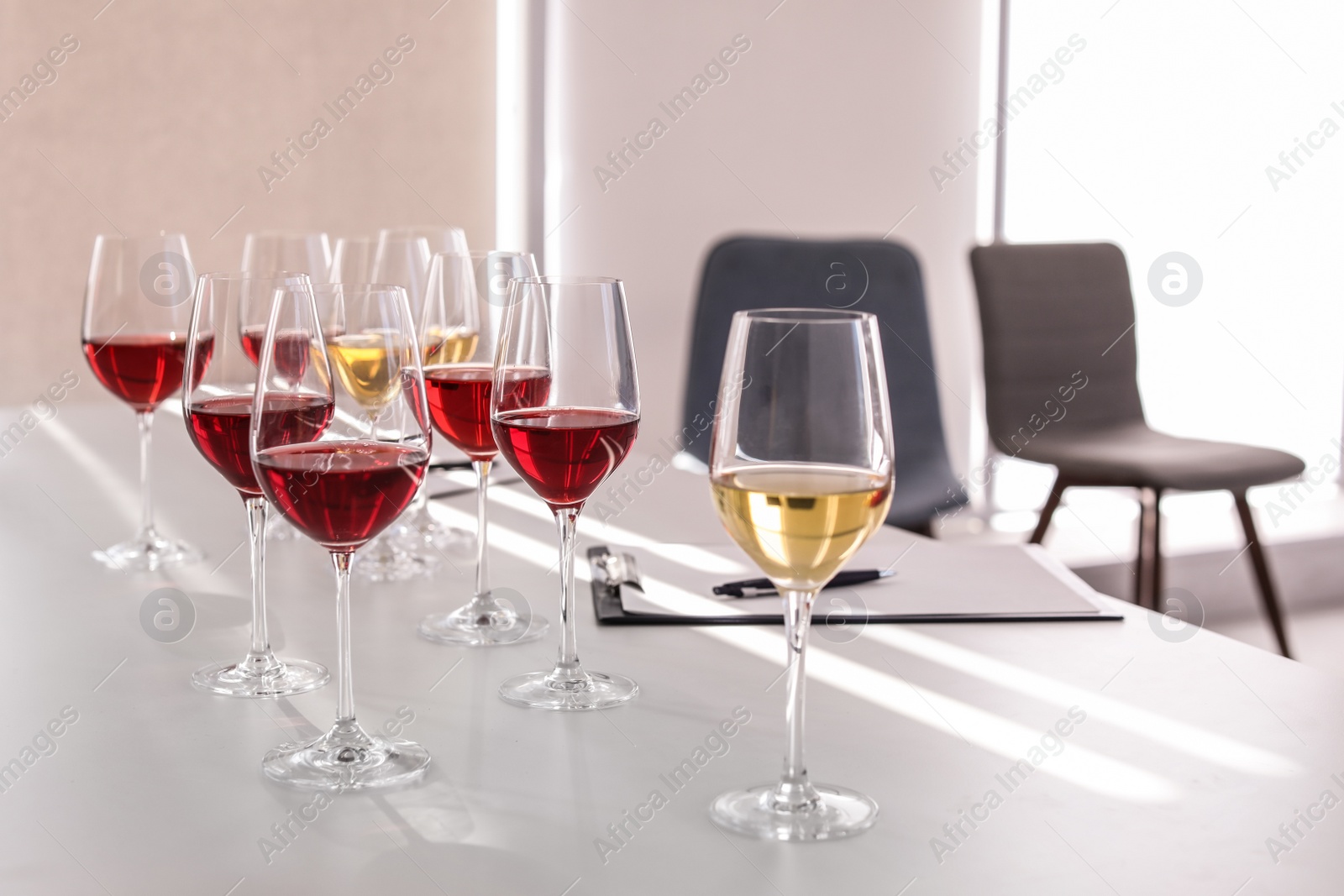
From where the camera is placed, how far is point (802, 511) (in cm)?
60

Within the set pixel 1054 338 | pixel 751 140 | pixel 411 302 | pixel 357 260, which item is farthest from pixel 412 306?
pixel 751 140

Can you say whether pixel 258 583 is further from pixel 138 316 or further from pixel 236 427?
pixel 138 316

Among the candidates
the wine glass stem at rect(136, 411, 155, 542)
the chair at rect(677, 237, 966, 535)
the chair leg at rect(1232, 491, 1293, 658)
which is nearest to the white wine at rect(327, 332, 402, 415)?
the wine glass stem at rect(136, 411, 155, 542)

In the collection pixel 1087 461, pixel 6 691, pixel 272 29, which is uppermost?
pixel 272 29

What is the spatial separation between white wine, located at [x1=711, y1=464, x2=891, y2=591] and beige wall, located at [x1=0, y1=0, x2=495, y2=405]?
287cm

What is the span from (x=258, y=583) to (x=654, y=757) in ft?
0.97

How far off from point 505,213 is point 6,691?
111 inches

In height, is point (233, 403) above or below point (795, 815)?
above

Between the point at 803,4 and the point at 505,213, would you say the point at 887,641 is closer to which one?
the point at 505,213

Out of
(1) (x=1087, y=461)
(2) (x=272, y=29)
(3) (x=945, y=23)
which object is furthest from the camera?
(3) (x=945, y=23)

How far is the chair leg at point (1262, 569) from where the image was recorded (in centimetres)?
300

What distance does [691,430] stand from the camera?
265 cm

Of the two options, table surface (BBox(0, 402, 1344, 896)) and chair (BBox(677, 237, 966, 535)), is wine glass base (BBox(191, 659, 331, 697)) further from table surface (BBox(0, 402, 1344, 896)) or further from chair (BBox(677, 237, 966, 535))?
chair (BBox(677, 237, 966, 535))

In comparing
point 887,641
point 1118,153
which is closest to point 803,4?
point 1118,153
